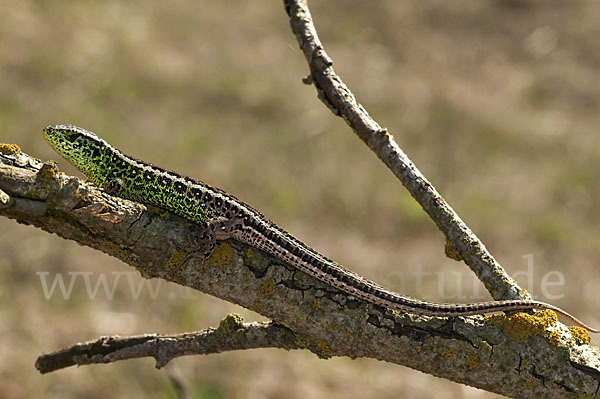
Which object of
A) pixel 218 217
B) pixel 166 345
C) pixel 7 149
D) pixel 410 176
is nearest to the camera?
pixel 7 149

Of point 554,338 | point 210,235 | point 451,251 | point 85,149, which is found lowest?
point 210,235

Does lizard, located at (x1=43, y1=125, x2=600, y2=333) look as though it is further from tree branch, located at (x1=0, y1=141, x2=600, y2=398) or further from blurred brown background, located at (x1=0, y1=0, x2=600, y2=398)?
blurred brown background, located at (x1=0, y1=0, x2=600, y2=398)

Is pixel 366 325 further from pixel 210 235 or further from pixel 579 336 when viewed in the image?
pixel 579 336

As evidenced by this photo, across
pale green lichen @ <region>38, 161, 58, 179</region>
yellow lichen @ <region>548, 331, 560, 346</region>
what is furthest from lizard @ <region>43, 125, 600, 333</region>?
pale green lichen @ <region>38, 161, 58, 179</region>

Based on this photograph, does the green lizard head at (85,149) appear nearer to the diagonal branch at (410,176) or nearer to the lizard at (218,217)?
the lizard at (218,217)

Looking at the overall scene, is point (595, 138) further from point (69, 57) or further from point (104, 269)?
point (69, 57)


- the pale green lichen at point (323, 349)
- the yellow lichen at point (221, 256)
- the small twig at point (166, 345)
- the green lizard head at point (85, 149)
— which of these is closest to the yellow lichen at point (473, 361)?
the pale green lichen at point (323, 349)

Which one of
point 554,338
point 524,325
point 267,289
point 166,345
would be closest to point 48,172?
point 267,289
